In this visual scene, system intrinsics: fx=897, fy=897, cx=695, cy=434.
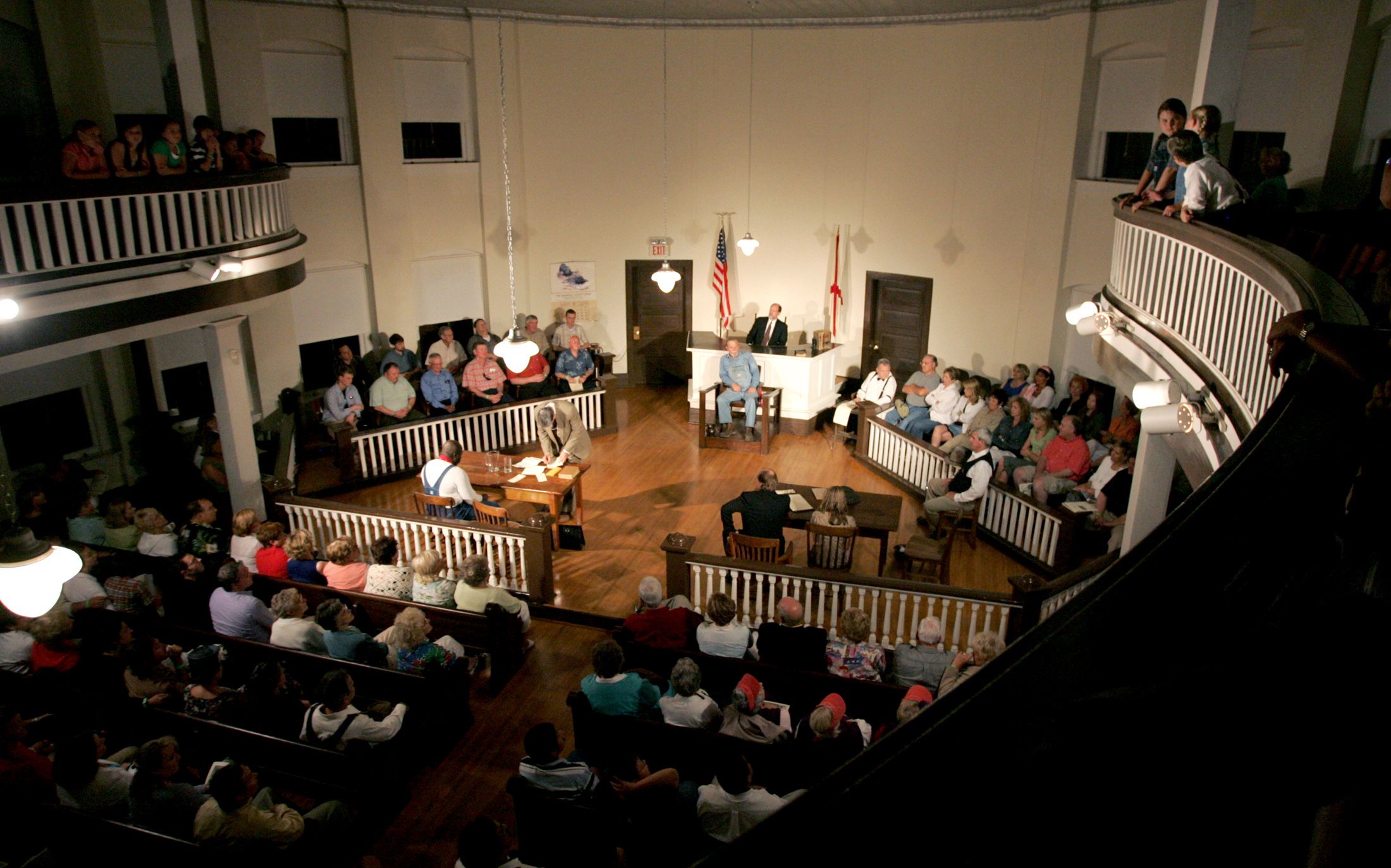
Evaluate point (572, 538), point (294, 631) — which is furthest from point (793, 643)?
point (572, 538)

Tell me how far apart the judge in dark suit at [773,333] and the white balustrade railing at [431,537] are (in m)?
5.98

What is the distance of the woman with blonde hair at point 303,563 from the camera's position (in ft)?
24.4

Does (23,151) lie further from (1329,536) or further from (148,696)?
(1329,536)

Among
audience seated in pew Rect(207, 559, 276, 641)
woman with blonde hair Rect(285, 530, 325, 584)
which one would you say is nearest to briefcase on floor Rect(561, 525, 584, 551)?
woman with blonde hair Rect(285, 530, 325, 584)

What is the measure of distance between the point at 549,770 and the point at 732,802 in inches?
42.7

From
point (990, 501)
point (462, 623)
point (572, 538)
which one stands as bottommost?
point (572, 538)

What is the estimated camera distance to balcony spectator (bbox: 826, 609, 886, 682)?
612cm

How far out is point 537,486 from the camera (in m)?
9.32

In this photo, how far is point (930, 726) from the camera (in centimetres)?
75

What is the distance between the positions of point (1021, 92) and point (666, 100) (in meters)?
5.36

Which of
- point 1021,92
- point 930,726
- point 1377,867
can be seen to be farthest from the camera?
point 1021,92

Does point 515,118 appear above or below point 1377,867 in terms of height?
above

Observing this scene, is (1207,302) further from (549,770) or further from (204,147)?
(204,147)

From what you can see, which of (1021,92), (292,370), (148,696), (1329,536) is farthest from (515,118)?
(1329,536)
